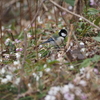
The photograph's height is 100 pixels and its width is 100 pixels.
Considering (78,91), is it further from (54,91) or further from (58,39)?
(58,39)

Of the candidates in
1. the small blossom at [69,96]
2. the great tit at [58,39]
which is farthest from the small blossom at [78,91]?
the great tit at [58,39]

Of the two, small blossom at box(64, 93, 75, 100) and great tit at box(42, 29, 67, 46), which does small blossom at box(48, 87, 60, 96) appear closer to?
small blossom at box(64, 93, 75, 100)

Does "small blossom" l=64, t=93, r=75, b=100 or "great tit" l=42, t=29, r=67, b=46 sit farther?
"great tit" l=42, t=29, r=67, b=46

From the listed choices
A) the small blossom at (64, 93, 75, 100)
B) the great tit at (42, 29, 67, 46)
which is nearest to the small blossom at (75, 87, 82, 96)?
the small blossom at (64, 93, 75, 100)

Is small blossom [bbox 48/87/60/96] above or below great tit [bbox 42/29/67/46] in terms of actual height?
below

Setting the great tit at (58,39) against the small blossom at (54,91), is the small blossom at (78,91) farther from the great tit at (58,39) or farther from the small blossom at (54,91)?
the great tit at (58,39)

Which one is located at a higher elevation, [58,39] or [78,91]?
[58,39]

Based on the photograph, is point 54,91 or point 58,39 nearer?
point 54,91

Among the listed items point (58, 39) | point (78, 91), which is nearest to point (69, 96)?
point (78, 91)

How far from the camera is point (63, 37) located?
11.2 feet

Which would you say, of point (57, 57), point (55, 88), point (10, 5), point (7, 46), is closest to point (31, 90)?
point (55, 88)

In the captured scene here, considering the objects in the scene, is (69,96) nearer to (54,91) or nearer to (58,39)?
(54,91)

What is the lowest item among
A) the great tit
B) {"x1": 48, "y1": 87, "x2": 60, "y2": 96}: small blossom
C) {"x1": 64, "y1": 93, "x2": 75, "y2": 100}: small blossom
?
{"x1": 64, "y1": 93, "x2": 75, "y2": 100}: small blossom

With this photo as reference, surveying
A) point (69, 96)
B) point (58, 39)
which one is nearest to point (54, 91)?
point (69, 96)
